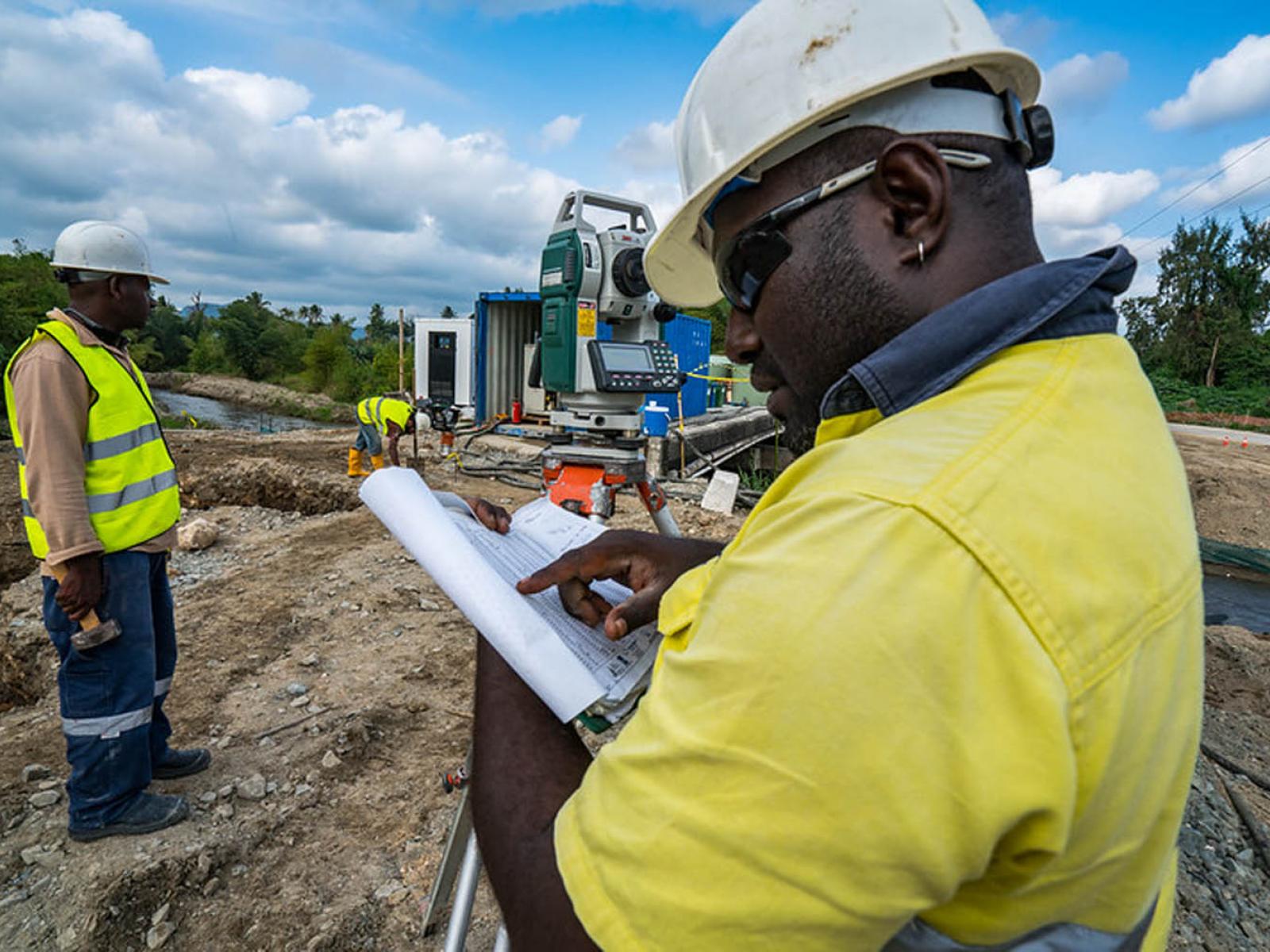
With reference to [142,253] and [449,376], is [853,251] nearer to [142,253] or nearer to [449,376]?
[142,253]

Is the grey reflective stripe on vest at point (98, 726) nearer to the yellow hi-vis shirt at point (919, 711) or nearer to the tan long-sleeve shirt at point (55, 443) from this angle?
the tan long-sleeve shirt at point (55, 443)

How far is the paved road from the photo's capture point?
64.9 ft

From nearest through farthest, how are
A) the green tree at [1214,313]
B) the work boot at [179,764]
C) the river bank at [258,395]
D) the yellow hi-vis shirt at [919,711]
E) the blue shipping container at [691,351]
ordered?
the yellow hi-vis shirt at [919,711], the work boot at [179,764], the blue shipping container at [691,351], the river bank at [258,395], the green tree at [1214,313]

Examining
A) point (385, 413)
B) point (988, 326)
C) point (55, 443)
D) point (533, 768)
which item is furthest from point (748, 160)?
point (385, 413)

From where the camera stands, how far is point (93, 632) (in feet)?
7.32

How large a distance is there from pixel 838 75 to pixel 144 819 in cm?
290

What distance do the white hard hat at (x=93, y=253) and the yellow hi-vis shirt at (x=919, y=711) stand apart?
9.89 feet

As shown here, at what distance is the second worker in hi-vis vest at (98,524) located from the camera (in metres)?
2.23

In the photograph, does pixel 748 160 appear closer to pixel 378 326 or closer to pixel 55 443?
pixel 55 443

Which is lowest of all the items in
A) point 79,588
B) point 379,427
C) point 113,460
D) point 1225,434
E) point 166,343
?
point 1225,434

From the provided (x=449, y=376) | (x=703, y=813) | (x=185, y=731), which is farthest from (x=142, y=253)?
(x=449, y=376)

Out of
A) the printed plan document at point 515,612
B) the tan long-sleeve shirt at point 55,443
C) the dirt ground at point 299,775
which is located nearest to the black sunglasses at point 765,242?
the printed plan document at point 515,612

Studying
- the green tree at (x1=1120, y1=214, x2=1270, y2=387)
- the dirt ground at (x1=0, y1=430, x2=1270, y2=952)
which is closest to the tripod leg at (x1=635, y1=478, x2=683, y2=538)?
the dirt ground at (x1=0, y1=430, x2=1270, y2=952)

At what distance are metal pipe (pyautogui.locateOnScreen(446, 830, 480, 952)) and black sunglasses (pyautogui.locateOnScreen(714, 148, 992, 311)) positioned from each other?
1052 mm
